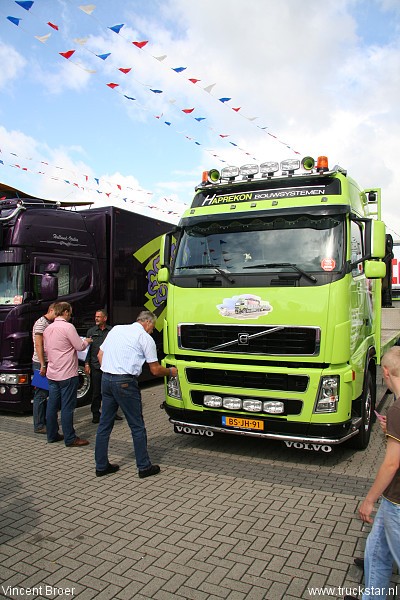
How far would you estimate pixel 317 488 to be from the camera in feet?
15.9

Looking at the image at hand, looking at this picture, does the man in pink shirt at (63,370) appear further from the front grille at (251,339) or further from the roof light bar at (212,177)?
the roof light bar at (212,177)

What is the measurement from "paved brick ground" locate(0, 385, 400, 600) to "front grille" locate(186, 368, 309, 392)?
0.92 meters

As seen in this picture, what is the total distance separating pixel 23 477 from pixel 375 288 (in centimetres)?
509

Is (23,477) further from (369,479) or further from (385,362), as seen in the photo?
(385,362)

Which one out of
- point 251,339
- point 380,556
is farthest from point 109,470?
point 380,556

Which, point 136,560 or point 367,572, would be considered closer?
point 367,572

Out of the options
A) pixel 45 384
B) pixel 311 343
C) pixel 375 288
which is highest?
pixel 375 288

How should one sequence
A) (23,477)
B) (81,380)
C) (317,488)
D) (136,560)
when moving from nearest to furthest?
(136,560)
(317,488)
(23,477)
(81,380)

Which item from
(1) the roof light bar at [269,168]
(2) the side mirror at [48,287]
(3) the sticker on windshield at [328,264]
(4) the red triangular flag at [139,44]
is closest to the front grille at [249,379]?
(3) the sticker on windshield at [328,264]

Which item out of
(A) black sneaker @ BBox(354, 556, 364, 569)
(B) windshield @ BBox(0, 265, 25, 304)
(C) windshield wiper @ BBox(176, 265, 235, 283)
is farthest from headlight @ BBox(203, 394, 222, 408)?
(B) windshield @ BBox(0, 265, 25, 304)

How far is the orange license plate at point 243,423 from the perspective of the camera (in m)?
5.25

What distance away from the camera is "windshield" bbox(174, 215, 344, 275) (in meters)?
5.19

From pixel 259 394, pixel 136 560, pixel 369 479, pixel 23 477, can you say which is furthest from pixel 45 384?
pixel 369 479

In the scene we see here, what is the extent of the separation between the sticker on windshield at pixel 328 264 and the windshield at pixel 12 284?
4.84 meters
